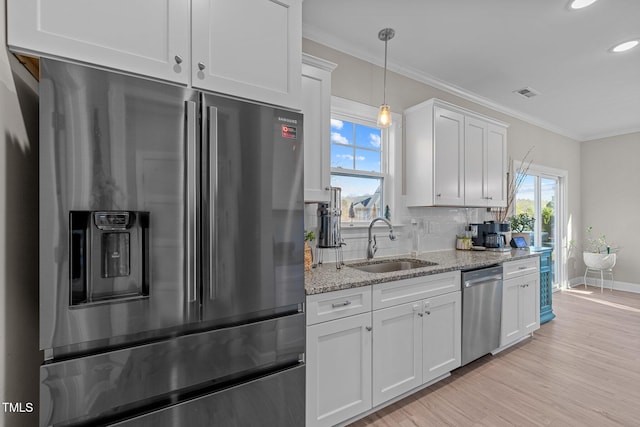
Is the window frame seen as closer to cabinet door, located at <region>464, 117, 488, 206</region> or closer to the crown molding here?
the crown molding

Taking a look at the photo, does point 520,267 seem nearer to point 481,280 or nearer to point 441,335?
point 481,280

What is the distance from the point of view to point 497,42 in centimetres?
251

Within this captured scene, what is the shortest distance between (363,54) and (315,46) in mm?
508

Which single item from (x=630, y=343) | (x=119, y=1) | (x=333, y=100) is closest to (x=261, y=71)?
(x=119, y=1)

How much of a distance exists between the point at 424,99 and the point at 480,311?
7.32 ft

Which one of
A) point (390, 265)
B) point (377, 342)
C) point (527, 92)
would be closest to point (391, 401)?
point (377, 342)

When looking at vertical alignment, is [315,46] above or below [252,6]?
above

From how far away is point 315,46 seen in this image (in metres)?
2.43

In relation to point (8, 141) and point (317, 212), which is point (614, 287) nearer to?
point (317, 212)

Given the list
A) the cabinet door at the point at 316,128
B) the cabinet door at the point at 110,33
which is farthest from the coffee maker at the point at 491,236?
the cabinet door at the point at 110,33

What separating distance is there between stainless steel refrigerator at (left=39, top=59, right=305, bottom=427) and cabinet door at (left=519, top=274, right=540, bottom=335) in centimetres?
266

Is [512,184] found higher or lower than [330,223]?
higher

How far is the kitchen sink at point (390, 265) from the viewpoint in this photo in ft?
8.12

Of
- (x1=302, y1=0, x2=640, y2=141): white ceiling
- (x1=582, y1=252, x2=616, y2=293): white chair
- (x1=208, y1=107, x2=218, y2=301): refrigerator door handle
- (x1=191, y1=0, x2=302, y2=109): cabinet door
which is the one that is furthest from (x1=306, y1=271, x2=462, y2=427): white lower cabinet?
(x1=582, y1=252, x2=616, y2=293): white chair
